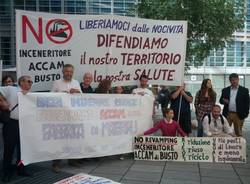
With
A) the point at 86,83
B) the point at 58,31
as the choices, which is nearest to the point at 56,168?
the point at 86,83

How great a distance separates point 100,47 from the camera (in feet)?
28.9

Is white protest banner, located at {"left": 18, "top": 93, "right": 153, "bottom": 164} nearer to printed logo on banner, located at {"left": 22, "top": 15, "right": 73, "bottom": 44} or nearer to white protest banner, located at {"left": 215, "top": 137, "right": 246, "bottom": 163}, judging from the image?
printed logo on banner, located at {"left": 22, "top": 15, "right": 73, "bottom": 44}

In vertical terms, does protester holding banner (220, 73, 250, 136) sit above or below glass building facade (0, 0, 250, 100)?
below

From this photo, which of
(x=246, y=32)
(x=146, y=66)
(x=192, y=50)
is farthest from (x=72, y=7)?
(x=146, y=66)

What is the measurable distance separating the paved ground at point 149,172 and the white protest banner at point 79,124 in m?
0.28

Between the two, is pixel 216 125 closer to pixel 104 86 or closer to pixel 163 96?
pixel 104 86

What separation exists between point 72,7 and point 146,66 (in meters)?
39.1

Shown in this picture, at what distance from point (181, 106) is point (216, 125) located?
915mm

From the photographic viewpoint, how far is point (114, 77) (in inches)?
354

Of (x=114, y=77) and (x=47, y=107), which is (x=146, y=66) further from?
(x=47, y=107)

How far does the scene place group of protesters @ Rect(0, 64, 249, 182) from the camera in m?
7.07

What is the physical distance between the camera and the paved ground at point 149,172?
284 inches

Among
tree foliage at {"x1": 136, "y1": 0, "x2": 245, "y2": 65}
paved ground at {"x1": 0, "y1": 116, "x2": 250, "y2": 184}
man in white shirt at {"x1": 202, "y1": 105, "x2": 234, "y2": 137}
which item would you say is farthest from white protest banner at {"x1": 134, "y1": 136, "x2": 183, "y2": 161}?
tree foliage at {"x1": 136, "y1": 0, "x2": 245, "y2": 65}

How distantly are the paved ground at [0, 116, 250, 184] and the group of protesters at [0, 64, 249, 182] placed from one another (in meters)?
0.26
